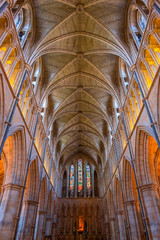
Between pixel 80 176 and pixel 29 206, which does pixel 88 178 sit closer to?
pixel 80 176

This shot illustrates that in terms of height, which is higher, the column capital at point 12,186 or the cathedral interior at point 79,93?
the cathedral interior at point 79,93

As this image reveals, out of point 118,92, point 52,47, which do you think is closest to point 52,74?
point 52,47

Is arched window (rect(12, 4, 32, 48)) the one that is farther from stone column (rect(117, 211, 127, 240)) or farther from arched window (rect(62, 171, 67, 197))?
arched window (rect(62, 171, 67, 197))

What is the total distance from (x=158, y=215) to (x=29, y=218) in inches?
370

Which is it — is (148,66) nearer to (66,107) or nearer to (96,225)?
(66,107)

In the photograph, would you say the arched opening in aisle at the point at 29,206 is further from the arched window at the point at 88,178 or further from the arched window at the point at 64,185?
the arched window at the point at 88,178

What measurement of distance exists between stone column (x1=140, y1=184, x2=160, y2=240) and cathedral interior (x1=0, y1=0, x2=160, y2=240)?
0.05 m

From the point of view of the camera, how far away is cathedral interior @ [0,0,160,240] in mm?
10375

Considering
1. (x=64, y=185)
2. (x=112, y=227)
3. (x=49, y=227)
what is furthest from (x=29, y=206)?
(x=64, y=185)

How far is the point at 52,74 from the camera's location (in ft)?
61.4

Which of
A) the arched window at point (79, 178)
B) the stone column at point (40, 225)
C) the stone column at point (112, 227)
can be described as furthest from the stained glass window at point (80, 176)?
the stone column at point (40, 225)

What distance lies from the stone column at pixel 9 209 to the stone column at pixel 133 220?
28.0 ft

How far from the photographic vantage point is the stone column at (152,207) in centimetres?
1003

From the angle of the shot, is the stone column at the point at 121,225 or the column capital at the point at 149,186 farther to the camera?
the stone column at the point at 121,225
